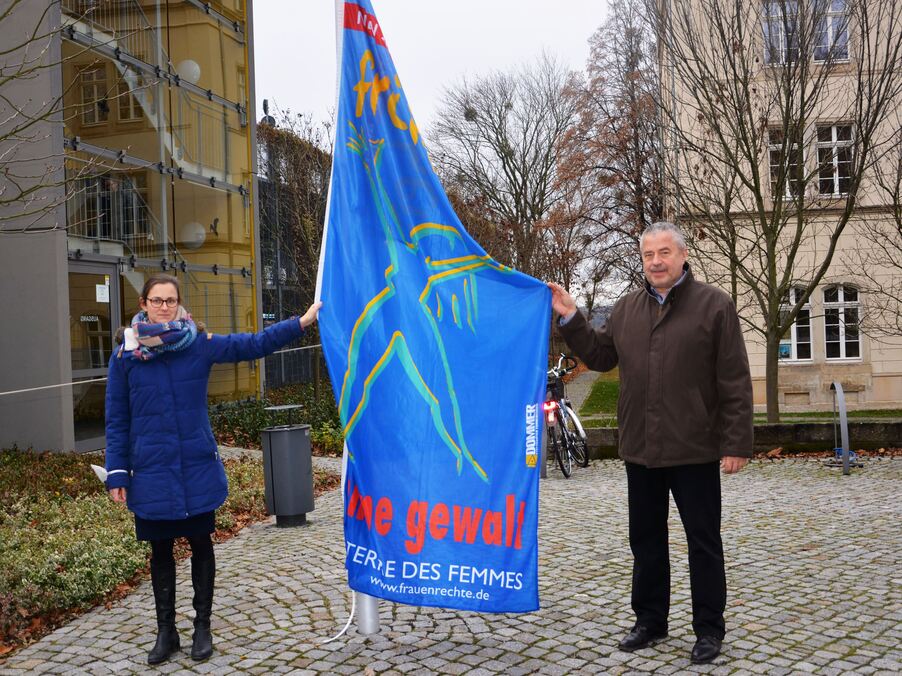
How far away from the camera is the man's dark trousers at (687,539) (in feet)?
14.4

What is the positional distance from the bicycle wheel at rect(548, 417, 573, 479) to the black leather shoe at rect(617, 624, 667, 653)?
19.9ft

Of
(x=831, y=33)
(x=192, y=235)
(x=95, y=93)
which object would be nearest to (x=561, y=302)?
(x=831, y=33)

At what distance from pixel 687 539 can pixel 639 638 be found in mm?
557

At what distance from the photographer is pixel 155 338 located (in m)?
4.36

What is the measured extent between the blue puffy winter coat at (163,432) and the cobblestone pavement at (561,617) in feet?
2.74

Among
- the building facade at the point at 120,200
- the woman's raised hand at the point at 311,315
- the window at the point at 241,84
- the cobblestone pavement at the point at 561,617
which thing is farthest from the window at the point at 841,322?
the woman's raised hand at the point at 311,315

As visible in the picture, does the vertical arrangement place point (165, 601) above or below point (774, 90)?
below

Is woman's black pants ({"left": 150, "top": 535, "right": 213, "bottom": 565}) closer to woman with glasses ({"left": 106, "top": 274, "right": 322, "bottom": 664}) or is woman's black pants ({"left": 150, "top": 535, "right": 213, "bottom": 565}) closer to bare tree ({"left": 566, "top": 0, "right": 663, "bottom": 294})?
woman with glasses ({"left": 106, "top": 274, "right": 322, "bottom": 664})

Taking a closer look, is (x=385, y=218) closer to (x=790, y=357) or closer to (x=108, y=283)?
(x=108, y=283)

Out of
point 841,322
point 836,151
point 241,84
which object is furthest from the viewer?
point 841,322

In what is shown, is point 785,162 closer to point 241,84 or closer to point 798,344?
point 798,344

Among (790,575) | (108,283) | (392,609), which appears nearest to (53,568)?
(392,609)

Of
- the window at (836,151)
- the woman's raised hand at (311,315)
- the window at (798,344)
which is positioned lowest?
the window at (798,344)

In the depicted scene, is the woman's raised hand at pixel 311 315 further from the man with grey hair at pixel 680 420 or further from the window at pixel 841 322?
the window at pixel 841 322
